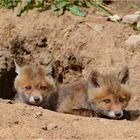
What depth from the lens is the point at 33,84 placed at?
9828mm

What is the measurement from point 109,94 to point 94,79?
38cm

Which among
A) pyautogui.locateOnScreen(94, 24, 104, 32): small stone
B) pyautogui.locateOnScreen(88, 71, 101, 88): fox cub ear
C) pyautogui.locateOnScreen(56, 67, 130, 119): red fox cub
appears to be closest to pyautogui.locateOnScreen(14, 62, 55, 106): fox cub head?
pyautogui.locateOnScreen(56, 67, 130, 119): red fox cub

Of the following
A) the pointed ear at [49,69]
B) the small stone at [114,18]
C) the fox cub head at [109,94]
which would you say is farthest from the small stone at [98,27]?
the fox cub head at [109,94]

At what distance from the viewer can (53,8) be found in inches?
431

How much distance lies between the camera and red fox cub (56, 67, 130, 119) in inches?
352

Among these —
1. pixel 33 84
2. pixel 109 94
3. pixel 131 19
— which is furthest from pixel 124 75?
pixel 131 19

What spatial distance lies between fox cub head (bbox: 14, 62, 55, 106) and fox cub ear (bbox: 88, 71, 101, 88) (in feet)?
3.04

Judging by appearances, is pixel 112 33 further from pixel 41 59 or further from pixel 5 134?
pixel 5 134

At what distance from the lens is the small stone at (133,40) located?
10.5 m

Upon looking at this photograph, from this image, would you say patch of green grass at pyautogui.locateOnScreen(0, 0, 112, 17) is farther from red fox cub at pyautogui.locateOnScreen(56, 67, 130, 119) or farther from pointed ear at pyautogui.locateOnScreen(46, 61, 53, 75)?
red fox cub at pyautogui.locateOnScreen(56, 67, 130, 119)

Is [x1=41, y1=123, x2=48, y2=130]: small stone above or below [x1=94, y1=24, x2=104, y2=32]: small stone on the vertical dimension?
below

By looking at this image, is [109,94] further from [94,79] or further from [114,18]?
[114,18]

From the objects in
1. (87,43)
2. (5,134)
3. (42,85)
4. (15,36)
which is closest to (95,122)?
(5,134)

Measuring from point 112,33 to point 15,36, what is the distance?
1.85 meters
